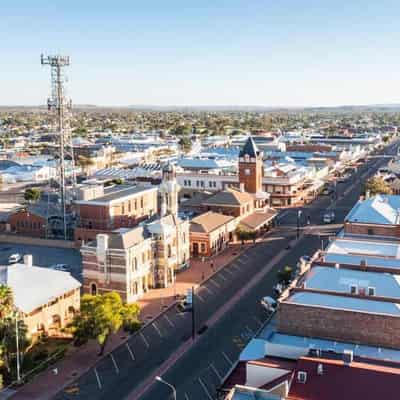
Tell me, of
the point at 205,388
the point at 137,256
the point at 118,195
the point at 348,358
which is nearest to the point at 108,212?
the point at 118,195

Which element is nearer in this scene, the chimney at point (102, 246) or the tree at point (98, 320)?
the tree at point (98, 320)

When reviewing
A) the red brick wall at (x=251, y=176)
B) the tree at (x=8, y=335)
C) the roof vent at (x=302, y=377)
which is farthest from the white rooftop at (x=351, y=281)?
the red brick wall at (x=251, y=176)

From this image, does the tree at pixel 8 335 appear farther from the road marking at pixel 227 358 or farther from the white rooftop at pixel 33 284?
the road marking at pixel 227 358

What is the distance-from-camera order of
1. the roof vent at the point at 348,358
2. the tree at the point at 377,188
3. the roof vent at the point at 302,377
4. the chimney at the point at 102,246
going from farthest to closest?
the tree at the point at 377,188 < the chimney at the point at 102,246 < the roof vent at the point at 348,358 < the roof vent at the point at 302,377

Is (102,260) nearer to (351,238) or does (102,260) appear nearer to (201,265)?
(201,265)

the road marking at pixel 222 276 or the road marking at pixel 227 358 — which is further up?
the road marking at pixel 222 276

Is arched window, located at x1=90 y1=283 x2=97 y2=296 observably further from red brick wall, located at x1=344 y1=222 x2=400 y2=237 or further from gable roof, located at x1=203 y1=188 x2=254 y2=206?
gable roof, located at x1=203 y1=188 x2=254 y2=206

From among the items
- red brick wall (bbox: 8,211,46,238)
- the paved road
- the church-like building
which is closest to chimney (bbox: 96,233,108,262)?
the church-like building

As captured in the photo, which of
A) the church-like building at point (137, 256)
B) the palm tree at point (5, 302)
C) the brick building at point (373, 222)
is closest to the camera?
the palm tree at point (5, 302)

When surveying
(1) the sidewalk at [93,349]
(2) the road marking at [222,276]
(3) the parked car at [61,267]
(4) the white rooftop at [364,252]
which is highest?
(4) the white rooftop at [364,252]
